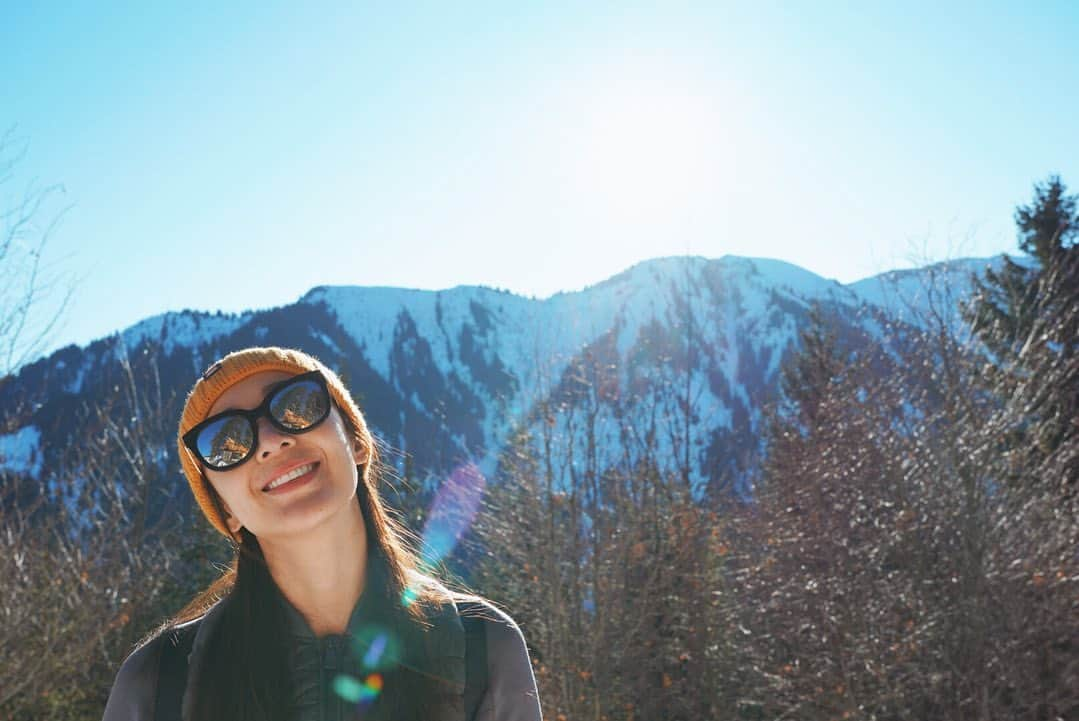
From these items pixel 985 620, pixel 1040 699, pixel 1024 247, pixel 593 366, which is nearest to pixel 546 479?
pixel 593 366

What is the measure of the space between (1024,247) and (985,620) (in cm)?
936

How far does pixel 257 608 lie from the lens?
1.39 metres

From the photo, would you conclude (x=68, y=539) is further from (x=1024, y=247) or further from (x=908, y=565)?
(x=1024, y=247)

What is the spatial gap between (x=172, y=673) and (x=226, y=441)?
15.7 inches

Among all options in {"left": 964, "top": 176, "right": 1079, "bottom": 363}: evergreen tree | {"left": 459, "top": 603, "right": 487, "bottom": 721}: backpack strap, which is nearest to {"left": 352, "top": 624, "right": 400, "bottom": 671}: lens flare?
{"left": 459, "top": 603, "right": 487, "bottom": 721}: backpack strap

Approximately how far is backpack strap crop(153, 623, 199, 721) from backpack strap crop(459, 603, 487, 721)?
474 mm

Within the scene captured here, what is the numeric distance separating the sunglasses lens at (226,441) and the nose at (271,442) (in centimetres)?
2

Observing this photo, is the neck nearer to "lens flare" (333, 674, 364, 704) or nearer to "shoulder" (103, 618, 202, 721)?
"lens flare" (333, 674, 364, 704)

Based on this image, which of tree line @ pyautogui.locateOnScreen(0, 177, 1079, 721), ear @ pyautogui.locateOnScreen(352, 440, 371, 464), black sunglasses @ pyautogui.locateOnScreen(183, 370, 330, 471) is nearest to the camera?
black sunglasses @ pyautogui.locateOnScreen(183, 370, 330, 471)

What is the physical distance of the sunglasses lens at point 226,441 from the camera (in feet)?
4.47

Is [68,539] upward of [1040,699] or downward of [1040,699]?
upward

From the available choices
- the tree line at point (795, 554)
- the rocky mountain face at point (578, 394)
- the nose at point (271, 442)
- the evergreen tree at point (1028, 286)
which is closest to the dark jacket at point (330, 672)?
the nose at point (271, 442)

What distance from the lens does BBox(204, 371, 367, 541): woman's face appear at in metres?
1.33

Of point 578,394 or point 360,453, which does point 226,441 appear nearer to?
point 360,453
